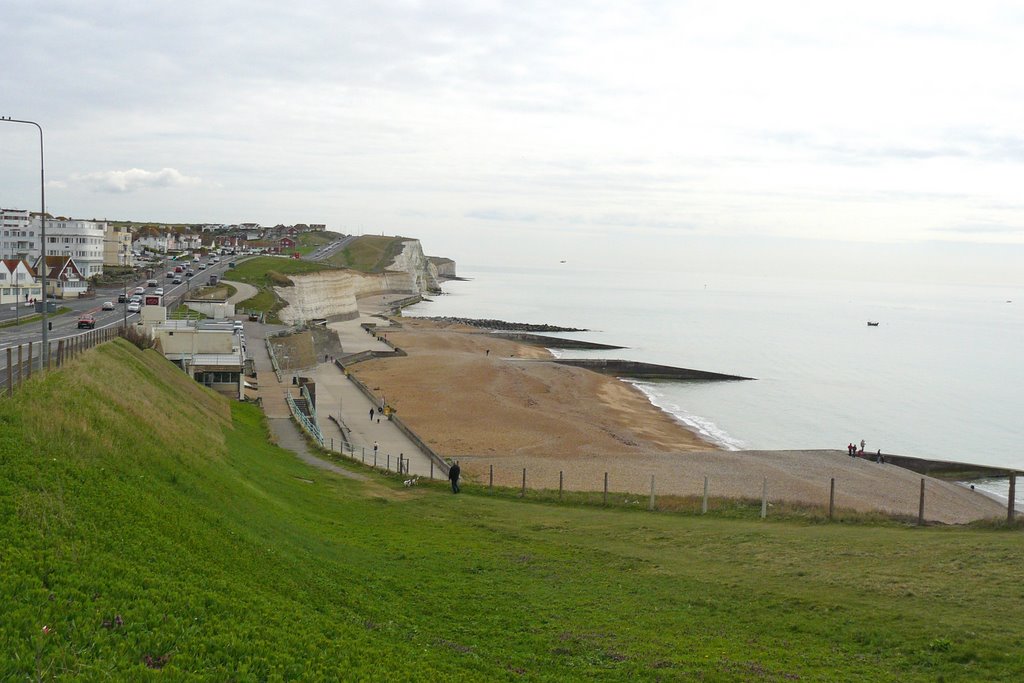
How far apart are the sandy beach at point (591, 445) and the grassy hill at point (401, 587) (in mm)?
13838

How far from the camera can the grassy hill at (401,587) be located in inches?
331

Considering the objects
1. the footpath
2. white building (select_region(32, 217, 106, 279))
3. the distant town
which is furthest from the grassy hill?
white building (select_region(32, 217, 106, 279))

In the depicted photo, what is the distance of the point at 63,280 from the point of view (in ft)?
236

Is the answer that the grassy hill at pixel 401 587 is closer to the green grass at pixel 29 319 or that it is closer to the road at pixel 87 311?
the road at pixel 87 311

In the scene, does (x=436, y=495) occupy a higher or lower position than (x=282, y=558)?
lower

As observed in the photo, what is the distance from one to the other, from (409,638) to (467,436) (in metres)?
32.3

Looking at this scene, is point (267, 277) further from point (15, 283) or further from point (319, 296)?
point (15, 283)

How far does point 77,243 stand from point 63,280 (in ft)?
68.8

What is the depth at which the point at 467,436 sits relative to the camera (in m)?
42.9

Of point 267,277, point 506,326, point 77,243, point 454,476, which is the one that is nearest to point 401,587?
point 454,476

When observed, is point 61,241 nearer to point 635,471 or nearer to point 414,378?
point 414,378

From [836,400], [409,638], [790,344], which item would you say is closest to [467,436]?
[409,638]

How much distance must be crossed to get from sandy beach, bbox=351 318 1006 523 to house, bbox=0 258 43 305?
27.6 m

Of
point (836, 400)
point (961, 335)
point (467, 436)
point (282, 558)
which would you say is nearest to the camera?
point (282, 558)
